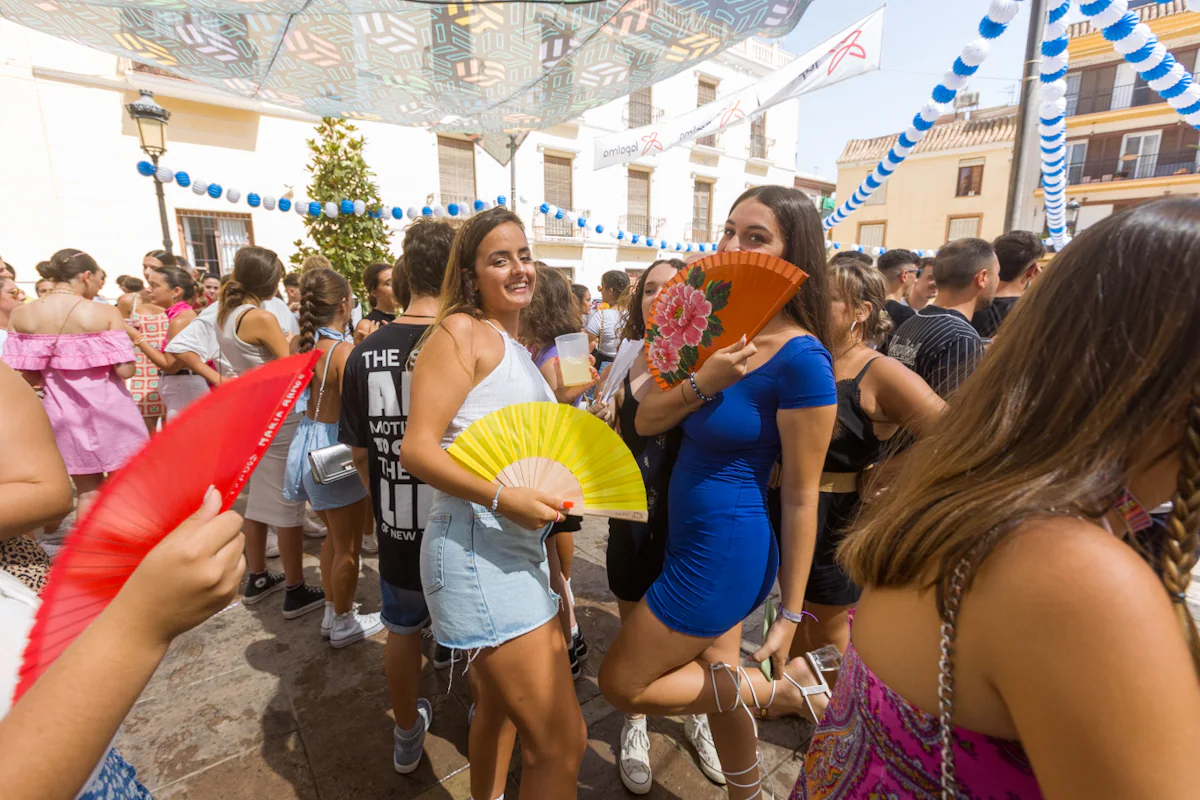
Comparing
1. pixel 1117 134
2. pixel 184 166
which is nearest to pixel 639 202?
pixel 184 166

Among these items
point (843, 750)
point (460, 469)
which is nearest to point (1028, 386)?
point (843, 750)

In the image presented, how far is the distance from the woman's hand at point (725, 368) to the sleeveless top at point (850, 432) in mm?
773

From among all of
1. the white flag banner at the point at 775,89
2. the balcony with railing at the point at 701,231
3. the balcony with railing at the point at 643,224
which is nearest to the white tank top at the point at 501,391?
the white flag banner at the point at 775,89

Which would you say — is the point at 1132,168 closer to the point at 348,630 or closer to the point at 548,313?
the point at 548,313

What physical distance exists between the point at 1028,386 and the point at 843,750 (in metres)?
0.68

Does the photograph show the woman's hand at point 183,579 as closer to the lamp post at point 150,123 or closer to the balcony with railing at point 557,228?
the lamp post at point 150,123

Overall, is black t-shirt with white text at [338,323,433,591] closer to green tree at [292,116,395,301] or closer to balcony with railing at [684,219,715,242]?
green tree at [292,116,395,301]

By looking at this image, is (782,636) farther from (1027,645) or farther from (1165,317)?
(1165,317)

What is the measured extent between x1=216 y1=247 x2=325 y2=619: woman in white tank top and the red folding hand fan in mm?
2244

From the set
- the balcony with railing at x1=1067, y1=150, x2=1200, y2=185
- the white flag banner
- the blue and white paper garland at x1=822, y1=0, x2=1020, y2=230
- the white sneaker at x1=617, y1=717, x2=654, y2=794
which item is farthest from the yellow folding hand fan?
the balcony with railing at x1=1067, y1=150, x2=1200, y2=185

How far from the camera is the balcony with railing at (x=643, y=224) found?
20.2 m

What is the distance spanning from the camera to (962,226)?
24.2 m

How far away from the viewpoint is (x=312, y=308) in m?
2.60

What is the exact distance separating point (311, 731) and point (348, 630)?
1.80ft
